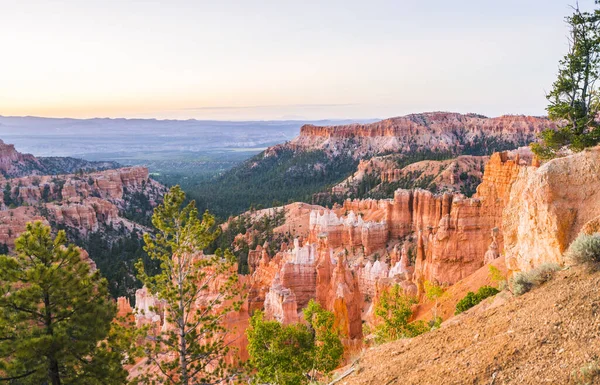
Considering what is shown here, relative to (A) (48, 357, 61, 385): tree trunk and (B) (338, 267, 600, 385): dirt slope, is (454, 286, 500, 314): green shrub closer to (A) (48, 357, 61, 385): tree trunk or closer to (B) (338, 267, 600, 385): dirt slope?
(B) (338, 267, 600, 385): dirt slope

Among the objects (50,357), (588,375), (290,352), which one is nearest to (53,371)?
(50,357)

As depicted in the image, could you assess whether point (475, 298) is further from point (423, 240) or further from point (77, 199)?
point (77, 199)

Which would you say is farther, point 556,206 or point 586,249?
point 556,206

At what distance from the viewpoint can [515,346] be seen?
22.8 ft

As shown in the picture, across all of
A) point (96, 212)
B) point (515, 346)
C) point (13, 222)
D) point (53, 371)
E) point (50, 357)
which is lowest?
point (96, 212)

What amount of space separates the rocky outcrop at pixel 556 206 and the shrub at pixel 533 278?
100 cm

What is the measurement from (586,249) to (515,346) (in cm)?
286

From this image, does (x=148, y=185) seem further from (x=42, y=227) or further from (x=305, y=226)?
(x=42, y=227)

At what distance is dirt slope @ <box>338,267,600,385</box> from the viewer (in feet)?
20.6

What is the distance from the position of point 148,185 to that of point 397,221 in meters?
82.7

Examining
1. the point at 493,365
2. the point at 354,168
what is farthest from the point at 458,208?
the point at 354,168

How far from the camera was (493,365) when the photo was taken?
674 centimetres

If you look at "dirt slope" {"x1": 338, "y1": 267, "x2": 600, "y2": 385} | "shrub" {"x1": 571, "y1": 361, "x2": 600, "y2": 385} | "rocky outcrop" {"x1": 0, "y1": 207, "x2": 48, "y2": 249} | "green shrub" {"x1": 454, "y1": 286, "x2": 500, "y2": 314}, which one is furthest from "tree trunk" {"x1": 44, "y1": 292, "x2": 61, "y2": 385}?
"rocky outcrop" {"x1": 0, "y1": 207, "x2": 48, "y2": 249}

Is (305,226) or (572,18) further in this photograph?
(305,226)
